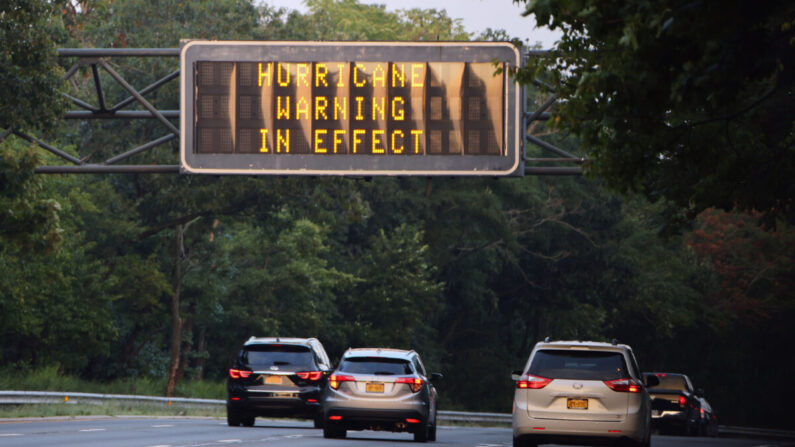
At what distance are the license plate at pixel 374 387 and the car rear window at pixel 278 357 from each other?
4.16 m

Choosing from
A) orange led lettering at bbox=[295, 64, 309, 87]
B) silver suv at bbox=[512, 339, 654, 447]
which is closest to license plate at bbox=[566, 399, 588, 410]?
silver suv at bbox=[512, 339, 654, 447]

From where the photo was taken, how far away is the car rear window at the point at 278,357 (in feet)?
91.4

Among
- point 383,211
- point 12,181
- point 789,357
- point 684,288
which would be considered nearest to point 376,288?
point 383,211

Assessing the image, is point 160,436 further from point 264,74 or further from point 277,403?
point 264,74

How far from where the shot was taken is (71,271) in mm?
48094


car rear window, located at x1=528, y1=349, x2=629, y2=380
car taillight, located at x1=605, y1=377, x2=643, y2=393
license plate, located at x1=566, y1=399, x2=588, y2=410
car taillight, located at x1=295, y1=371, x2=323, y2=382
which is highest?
car rear window, located at x1=528, y1=349, x2=629, y2=380

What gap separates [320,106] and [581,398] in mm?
6956

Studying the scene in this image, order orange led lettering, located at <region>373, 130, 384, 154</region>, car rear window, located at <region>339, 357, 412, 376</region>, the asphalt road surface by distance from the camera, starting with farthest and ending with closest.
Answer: car rear window, located at <region>339, 357, 412, 376</region> → orange led lettering, located at <region>373, 130, 384, 154</region> → the asphalt road surface

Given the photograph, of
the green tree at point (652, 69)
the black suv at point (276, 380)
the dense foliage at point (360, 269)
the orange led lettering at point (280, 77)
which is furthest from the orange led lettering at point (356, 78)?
the dense foliage at point (360, 269)

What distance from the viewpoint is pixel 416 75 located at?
78.7ft

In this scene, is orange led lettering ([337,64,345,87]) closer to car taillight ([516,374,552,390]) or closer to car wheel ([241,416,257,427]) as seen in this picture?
car taillight ([516,374,552,390])

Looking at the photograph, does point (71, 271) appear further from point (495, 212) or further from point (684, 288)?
point (684, 288)

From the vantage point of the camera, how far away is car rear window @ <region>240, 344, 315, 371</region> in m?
27.8

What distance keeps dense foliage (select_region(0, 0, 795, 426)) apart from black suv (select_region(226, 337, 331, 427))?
7154 mm
